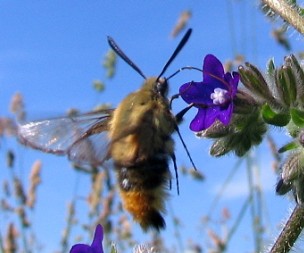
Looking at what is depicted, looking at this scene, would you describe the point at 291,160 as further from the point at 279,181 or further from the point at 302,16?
the point at 302,16

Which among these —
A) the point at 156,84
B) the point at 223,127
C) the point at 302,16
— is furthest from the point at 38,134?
the point at 302,16

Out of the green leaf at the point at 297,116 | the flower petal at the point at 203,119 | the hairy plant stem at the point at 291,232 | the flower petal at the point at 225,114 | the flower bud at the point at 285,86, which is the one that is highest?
the flower petal at the point at 203,119

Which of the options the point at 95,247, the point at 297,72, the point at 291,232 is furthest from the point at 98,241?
the point at 297,72

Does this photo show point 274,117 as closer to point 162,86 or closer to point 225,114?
point 225,114

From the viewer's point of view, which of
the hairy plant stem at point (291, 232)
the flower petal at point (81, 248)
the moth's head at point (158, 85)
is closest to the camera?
the hairy plant stem at point (291, 232)

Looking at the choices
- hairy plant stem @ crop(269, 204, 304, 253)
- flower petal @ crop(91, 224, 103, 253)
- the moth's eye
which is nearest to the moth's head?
the moth's eye

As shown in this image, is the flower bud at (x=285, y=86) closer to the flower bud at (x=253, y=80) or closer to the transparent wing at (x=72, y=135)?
the flower bud at (x=253, y=80)

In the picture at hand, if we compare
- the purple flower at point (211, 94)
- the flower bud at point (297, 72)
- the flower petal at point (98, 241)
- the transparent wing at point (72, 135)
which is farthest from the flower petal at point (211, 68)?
the flower petal at point (98, 241)
